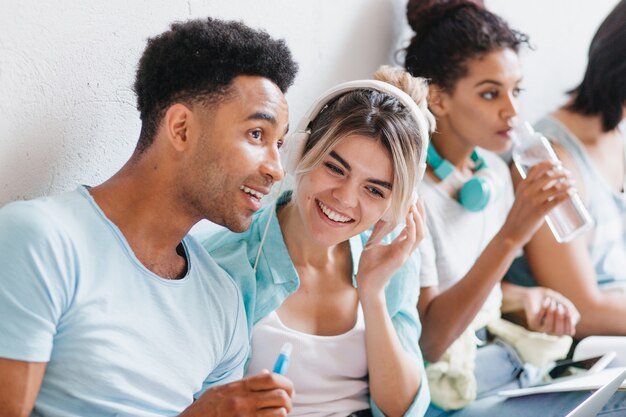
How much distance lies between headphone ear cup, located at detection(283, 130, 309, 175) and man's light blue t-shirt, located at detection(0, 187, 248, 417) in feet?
0.90

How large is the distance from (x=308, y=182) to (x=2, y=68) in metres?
0.52

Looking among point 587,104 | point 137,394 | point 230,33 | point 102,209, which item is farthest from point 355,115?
point 587,104

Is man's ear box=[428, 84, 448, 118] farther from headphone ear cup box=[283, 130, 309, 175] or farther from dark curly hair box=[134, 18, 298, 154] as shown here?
dark curly hair box=[134, 18, 298, 154]

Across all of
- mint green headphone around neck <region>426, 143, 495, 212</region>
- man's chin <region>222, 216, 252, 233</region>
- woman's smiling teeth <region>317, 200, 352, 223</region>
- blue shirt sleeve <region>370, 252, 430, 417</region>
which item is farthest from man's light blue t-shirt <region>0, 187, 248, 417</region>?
mint green headphone around neck <region>426, 143, 495, 212</region>

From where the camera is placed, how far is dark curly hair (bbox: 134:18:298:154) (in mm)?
1077

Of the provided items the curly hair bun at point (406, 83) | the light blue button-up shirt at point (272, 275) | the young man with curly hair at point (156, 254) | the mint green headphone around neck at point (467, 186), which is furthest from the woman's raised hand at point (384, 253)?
the mint green headphone around neck at point (467, 186)

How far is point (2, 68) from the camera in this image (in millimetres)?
1078

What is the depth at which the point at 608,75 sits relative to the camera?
2090mm

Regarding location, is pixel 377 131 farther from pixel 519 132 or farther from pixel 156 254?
pixel 519 132

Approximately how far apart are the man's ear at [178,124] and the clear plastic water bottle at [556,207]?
0.94 metres

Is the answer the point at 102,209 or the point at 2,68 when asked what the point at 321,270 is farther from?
the point at 2,68

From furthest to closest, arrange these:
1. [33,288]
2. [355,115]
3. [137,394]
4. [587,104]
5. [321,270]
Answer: [587,104], [321,270], [355,115], [137,394], [33,288]

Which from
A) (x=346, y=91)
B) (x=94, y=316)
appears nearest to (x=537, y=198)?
(x=346, y=91)

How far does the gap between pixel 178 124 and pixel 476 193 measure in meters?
0.93
